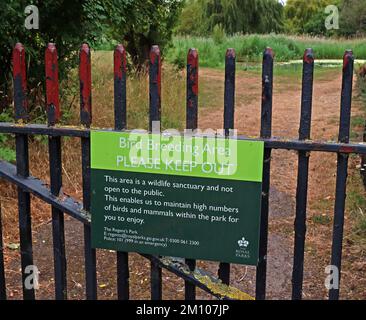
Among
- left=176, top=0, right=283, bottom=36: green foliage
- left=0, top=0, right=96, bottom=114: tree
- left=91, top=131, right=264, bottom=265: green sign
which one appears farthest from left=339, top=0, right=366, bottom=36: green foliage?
left=91, top=131, right=264, bottom=265: green sign

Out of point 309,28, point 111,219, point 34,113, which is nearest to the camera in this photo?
point 111,219

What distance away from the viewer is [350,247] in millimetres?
4363

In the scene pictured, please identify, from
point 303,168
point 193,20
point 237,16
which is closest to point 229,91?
point 303,168

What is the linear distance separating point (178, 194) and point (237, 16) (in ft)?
103

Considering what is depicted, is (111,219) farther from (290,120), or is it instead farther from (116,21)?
(290,120)

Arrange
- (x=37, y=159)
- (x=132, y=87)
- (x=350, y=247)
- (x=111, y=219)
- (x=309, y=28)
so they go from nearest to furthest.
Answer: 1. (x=111, y=219)
2. (x=350, y=247)
3. (x=37, y=159)
4. (x=132, y=87)
5. (x=309, y=28)

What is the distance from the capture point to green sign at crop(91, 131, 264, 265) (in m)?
2.35

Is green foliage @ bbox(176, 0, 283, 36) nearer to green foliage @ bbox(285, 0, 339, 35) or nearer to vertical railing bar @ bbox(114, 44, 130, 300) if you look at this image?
green foliage @ bbox(285, 0, 339, 35)

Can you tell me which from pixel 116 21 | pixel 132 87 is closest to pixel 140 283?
pixel 116 21

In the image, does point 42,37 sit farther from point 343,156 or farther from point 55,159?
point 343,156

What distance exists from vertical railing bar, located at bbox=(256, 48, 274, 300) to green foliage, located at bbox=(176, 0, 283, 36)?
98.1 feet

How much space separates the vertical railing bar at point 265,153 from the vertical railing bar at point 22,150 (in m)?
1.07

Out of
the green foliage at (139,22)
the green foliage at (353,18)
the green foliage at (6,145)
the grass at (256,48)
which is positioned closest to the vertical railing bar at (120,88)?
the green foliage at (6,145)
